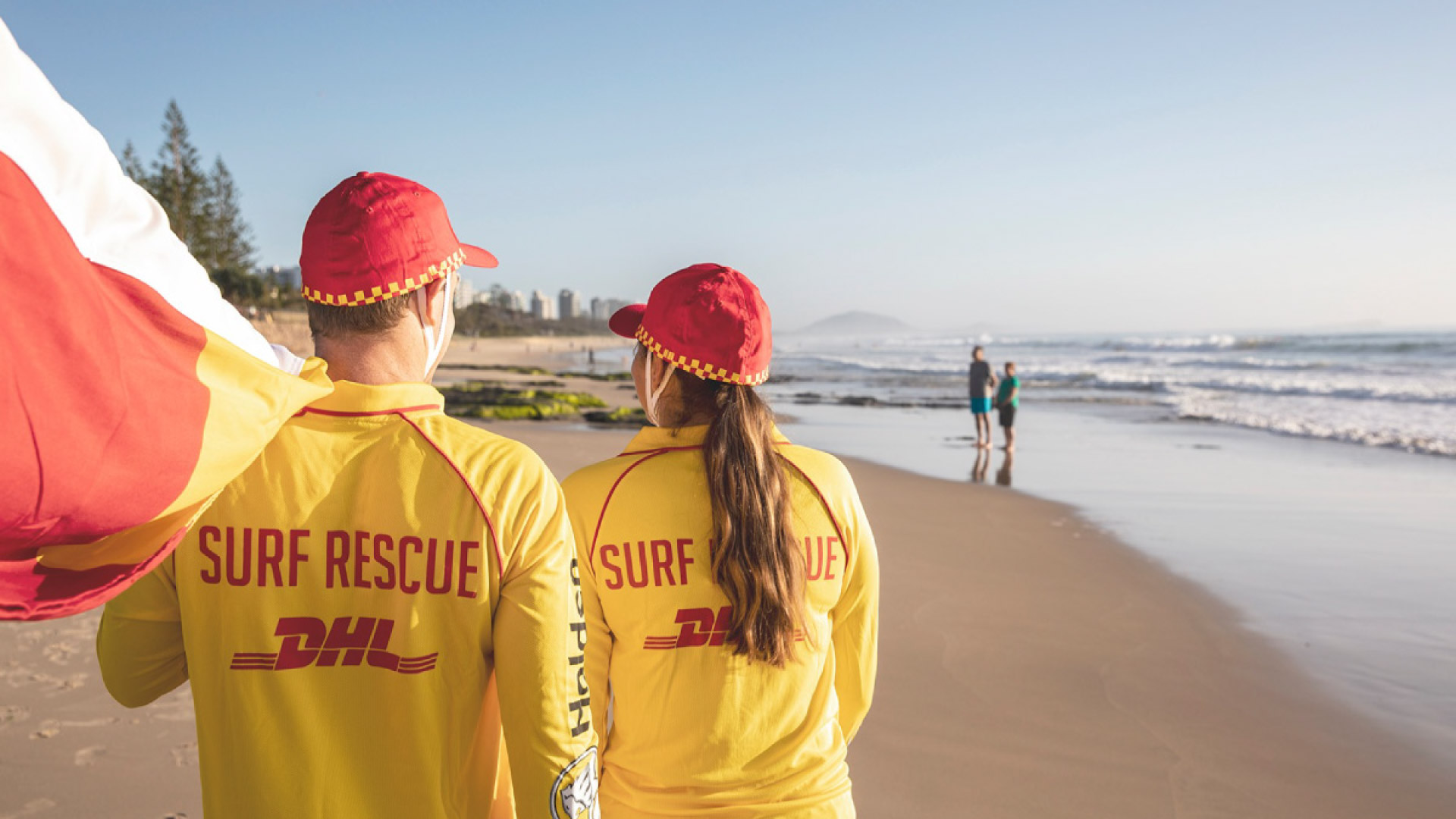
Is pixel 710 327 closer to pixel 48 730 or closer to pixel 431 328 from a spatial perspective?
pixel 431 328

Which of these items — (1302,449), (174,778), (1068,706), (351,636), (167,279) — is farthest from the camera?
(1302,449)

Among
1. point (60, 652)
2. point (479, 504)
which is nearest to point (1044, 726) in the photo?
point (479, 504)

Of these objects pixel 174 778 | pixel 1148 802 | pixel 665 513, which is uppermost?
pixel 665 513

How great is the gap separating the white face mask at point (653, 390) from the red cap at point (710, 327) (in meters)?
0.04

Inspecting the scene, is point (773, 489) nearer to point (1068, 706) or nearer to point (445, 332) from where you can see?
point (445, 332)

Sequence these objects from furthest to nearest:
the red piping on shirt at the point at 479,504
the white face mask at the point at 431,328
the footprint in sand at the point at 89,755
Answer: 1. the footprint in sand at the point at 89,755
2. the white face mask at the point at 431,328
3. the red piping on shirt at the point at 479,504

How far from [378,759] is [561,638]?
1.21 ft

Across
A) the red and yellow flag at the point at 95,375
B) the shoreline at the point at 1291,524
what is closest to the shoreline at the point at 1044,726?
the shoreline at the point at 1291,524

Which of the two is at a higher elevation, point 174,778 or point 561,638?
point 561,638

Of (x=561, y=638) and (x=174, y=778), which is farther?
(x=174, y=778)

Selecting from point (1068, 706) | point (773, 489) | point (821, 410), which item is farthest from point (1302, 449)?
point (773, 489)

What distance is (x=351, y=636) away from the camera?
145cm

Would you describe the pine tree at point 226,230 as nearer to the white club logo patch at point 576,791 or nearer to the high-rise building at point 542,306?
the white club logo patch at point 576,791

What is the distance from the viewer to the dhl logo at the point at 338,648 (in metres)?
1.43
